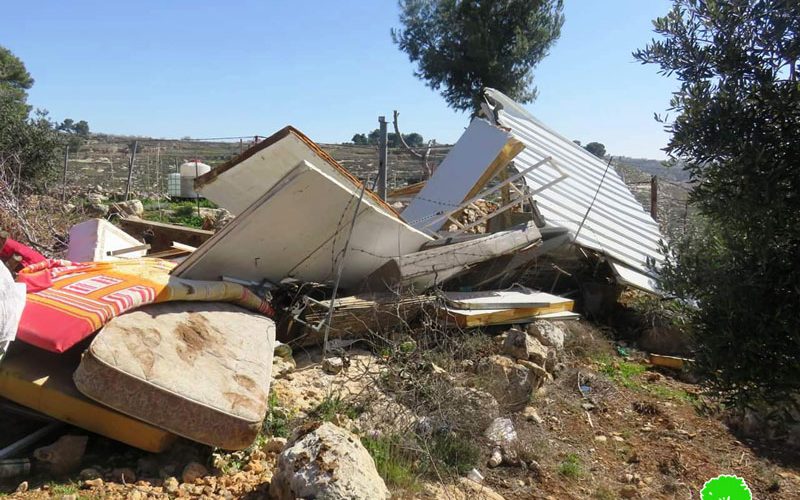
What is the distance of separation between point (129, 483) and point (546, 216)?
6152 millimetres

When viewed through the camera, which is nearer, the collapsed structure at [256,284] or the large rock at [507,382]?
the collapsed structure at [256,284]

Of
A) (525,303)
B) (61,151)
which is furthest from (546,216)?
(61,151)

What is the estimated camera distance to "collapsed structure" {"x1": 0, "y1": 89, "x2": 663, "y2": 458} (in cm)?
321

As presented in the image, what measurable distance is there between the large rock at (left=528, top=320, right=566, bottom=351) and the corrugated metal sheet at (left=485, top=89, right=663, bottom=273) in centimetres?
188

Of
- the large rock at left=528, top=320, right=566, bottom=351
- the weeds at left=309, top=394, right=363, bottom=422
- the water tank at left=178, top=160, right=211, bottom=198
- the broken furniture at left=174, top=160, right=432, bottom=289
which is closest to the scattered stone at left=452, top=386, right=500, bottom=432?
the weeds at left=309, top=394, right=363, bottom=422

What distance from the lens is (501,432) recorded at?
421 cm

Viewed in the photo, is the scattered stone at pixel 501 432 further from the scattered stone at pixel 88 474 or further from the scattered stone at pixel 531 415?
the scattered stone at pixel 88 474

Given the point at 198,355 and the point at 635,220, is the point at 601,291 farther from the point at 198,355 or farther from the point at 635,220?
the point at 198,355

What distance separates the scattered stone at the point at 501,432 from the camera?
13.6ft

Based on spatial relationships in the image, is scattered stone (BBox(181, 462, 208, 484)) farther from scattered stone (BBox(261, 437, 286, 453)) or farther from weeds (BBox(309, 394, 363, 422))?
weeds (BBox(309, 394, 363, 422))

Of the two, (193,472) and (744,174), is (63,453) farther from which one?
(744,174)

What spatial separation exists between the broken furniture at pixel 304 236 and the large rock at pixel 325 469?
201cm

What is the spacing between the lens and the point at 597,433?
4.83m

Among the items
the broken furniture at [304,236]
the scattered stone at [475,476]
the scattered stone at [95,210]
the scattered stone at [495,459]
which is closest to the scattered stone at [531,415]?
the scattered stone at [495,459]
